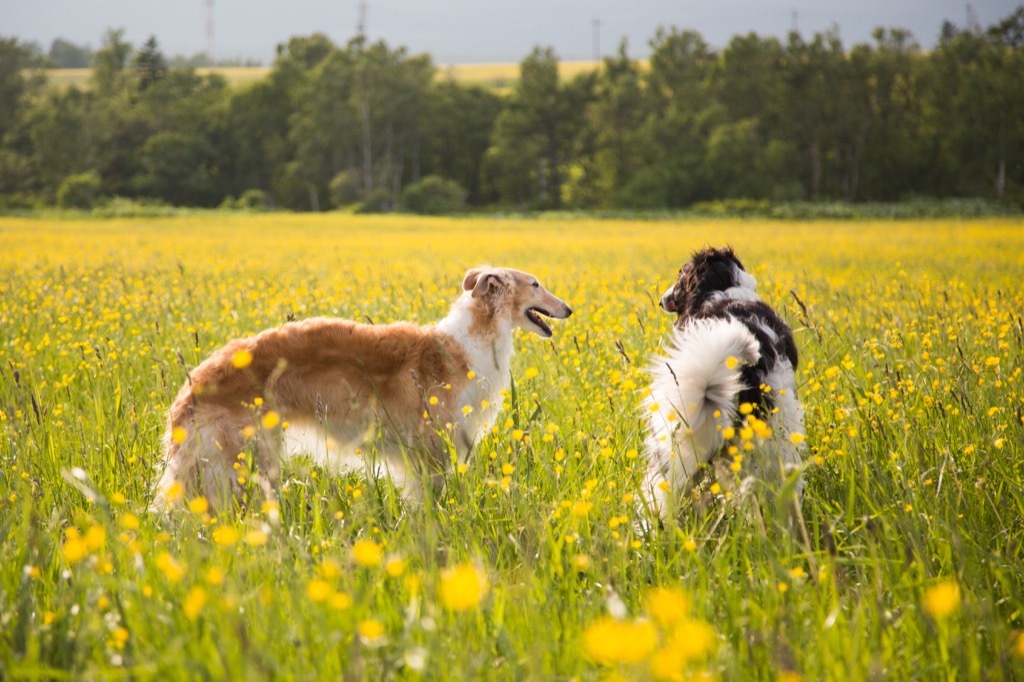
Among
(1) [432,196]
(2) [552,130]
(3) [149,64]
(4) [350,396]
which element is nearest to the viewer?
(4) [350,396]

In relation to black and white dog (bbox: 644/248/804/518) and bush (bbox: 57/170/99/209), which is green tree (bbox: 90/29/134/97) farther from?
black and white dog (bbox: 644/248/804/518)

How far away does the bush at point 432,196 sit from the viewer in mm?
59938

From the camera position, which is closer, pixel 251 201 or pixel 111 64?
pixel 251 201

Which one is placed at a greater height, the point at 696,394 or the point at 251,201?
the point at 251,201

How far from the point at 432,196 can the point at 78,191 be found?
2950 centimetres

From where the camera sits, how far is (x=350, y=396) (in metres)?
3.96

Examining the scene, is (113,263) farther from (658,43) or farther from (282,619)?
(658,43)


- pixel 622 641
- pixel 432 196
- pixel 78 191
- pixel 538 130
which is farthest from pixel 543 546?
pixel 78 191

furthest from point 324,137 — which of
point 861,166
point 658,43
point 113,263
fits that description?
point 113,263

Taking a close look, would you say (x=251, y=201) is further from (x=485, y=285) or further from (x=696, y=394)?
(x=696, y=394)

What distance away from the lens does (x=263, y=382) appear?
3.75 m

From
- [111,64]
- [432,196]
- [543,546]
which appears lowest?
[543,546]

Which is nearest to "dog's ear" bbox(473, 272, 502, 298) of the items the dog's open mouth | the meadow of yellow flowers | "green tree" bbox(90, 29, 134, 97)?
the dog's open mouth

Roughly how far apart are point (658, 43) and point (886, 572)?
71489mm
